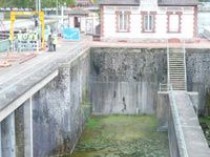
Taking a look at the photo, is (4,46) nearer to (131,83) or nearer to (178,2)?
(131,83)

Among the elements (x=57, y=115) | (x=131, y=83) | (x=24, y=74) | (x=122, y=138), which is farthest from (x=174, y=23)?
(x=24, y=74)

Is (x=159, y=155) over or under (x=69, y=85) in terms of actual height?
under

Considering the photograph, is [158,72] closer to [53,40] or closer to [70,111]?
[53,40]

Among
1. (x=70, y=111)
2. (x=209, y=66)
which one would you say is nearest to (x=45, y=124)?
(x=70, y=111)

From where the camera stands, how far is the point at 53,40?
35.6 meters

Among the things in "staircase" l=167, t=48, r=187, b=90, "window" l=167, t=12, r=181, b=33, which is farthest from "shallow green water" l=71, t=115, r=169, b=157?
"window" l=167, t=12, r=181, b=33

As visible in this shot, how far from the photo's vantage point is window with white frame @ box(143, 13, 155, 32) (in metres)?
40.1

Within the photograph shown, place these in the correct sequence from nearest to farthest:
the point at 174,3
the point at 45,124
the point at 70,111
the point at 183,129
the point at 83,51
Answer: the point at 183,129
the point at 45,124
the point at 70,111
the point at 83,51
the point at 174,3

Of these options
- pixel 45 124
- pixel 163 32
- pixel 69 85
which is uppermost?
pixel 163 32

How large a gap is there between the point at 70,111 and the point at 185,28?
16.1 metres

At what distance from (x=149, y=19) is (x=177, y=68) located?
285 inches

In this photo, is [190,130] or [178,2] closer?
[190,130]

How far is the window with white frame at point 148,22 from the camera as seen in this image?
1580 inches

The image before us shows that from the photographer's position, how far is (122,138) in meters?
29.4
